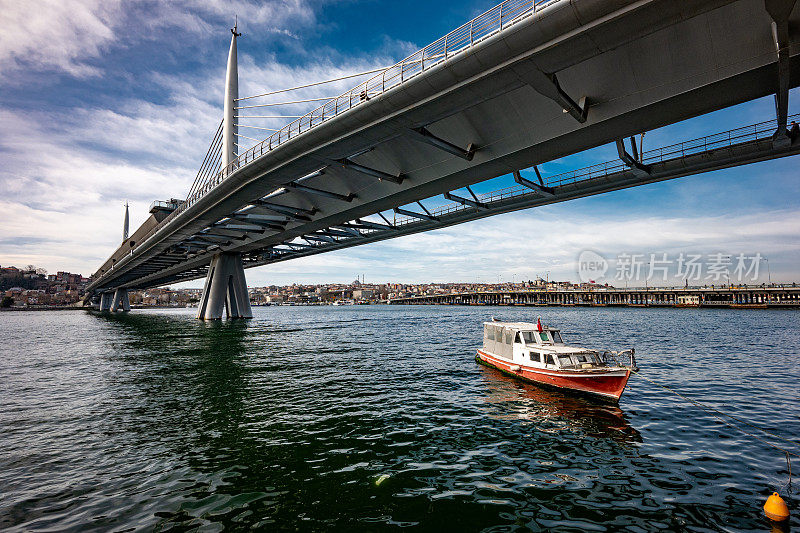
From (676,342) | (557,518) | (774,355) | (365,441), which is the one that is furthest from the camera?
(676,342)

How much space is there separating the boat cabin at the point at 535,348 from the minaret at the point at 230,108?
42.0m

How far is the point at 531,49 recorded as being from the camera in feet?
53.0

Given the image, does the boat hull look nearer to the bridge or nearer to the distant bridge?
the bridge

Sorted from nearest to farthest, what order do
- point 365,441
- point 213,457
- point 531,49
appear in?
1. point 213,457
2. point 365,441
3. point 531,49

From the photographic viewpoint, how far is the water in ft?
24.1

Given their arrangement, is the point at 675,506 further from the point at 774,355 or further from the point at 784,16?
the point at 774,355

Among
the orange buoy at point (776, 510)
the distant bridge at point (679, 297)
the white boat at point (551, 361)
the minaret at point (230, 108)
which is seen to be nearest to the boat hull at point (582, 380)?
the white boat at point (551, 361)

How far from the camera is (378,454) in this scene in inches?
400

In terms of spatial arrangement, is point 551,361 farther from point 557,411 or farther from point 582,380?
point 557,411

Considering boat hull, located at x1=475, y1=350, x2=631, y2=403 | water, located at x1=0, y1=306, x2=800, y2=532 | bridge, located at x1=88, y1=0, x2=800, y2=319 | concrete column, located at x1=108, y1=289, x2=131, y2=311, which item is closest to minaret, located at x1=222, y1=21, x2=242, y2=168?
bridge, located at x1=88, y1=0, x2=800, y2=319

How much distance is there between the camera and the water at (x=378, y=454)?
734 cm

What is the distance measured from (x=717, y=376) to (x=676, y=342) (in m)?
18.1

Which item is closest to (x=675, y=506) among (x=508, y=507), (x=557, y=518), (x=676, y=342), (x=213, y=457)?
(x=557, y=518)

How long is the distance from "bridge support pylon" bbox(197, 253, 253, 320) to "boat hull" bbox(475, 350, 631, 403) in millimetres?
60670
